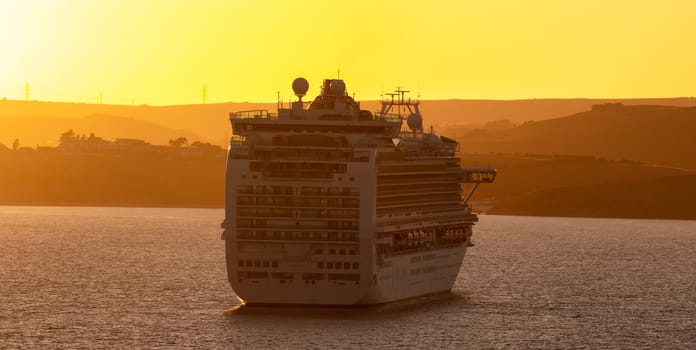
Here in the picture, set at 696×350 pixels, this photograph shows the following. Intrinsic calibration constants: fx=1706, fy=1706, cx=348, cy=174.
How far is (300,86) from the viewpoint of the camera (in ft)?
338

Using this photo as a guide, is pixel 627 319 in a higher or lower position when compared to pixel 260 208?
lower

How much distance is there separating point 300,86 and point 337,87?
9.35ft

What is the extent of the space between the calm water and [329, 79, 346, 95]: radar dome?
43.6 feet

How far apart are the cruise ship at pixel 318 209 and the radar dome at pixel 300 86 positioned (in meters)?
2.23

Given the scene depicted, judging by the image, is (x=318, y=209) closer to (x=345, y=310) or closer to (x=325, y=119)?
(x=345, y=310)

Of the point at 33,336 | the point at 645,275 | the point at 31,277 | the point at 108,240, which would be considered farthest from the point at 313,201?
the point at 108,240

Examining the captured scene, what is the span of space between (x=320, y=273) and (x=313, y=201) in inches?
163

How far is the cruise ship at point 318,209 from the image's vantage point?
91375 millimetres

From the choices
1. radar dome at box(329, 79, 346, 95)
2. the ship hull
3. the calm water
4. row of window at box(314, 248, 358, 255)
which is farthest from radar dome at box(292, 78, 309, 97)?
row of window at box(314, 248, 358, 255)

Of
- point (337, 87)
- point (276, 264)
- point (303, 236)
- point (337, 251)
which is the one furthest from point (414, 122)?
point (276, 264)

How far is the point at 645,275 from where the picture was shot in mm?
139500

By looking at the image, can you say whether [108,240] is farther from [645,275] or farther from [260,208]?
[260,208]

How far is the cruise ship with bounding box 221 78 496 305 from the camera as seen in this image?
9138cm

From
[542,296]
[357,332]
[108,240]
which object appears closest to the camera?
[357,332]
